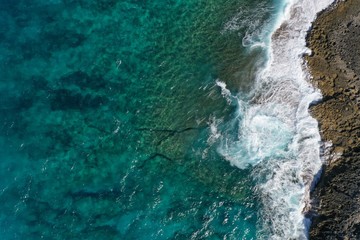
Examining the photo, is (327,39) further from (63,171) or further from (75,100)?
(63,171)

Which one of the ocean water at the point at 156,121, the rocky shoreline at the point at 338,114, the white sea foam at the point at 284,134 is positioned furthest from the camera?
the ocean water at the point at 156,121

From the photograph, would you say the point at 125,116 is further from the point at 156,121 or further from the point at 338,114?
the point at 338,114

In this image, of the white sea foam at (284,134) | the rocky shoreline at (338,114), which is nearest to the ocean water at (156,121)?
the white sea foam at (284,134)

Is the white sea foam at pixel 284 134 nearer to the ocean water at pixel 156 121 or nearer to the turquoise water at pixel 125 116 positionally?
the ocean water at pixel 156 121

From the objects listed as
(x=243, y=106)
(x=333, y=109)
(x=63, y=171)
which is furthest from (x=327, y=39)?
(x=63, y=171)

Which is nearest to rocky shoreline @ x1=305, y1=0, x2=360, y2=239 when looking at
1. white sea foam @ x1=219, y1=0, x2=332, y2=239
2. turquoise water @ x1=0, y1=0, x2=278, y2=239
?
white sea foam @ x1=219, y1=0, x2=332, y2=239

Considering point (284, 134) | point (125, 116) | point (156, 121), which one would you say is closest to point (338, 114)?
point (284, 134)
